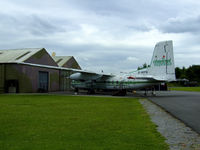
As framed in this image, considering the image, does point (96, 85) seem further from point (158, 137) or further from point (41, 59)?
point (158, 137)

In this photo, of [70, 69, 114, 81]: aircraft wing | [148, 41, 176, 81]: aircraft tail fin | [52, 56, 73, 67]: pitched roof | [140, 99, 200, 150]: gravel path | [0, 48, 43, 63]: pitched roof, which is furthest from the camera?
[52, 56, 73, 67]: pitched roof

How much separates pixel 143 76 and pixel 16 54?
25862 millimetres

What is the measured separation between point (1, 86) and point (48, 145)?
36.6m

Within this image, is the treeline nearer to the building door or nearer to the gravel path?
the building door

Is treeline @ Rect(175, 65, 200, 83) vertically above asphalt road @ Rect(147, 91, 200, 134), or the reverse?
treeline @ Rect(175, 65, 200, 83)

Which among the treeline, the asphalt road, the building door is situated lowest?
the asphalt road

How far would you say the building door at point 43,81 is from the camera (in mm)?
44319

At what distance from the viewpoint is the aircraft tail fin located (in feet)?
90.4

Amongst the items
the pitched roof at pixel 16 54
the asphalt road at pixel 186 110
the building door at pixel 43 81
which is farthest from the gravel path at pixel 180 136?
the building door at pixel 43 81

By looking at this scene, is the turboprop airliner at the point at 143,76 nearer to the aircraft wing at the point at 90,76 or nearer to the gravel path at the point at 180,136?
the aircraft wing at the point at 90,76

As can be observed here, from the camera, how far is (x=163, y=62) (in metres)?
28.1

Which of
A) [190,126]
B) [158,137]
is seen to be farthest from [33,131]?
[190,126]

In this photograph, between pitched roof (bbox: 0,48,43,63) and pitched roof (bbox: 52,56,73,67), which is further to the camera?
pitched roof (bbox: 52,56,73,67)

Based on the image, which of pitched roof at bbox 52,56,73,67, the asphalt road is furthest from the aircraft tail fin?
pitched roof at bbox 52,56,73,67
